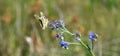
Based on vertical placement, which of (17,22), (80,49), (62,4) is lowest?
(80,49)

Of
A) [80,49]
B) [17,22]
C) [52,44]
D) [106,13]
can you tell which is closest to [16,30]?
[17,22]

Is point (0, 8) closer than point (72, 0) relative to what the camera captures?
Yes

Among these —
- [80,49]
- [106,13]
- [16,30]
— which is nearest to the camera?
[80,49]

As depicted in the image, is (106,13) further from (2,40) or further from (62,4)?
(2,40)

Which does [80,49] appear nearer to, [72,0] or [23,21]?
[23,21]

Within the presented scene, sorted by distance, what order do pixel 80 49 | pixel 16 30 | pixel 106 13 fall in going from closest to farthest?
pixel 80 49
pixel 16 30
pixel 106 13

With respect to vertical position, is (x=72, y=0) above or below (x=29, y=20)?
above
